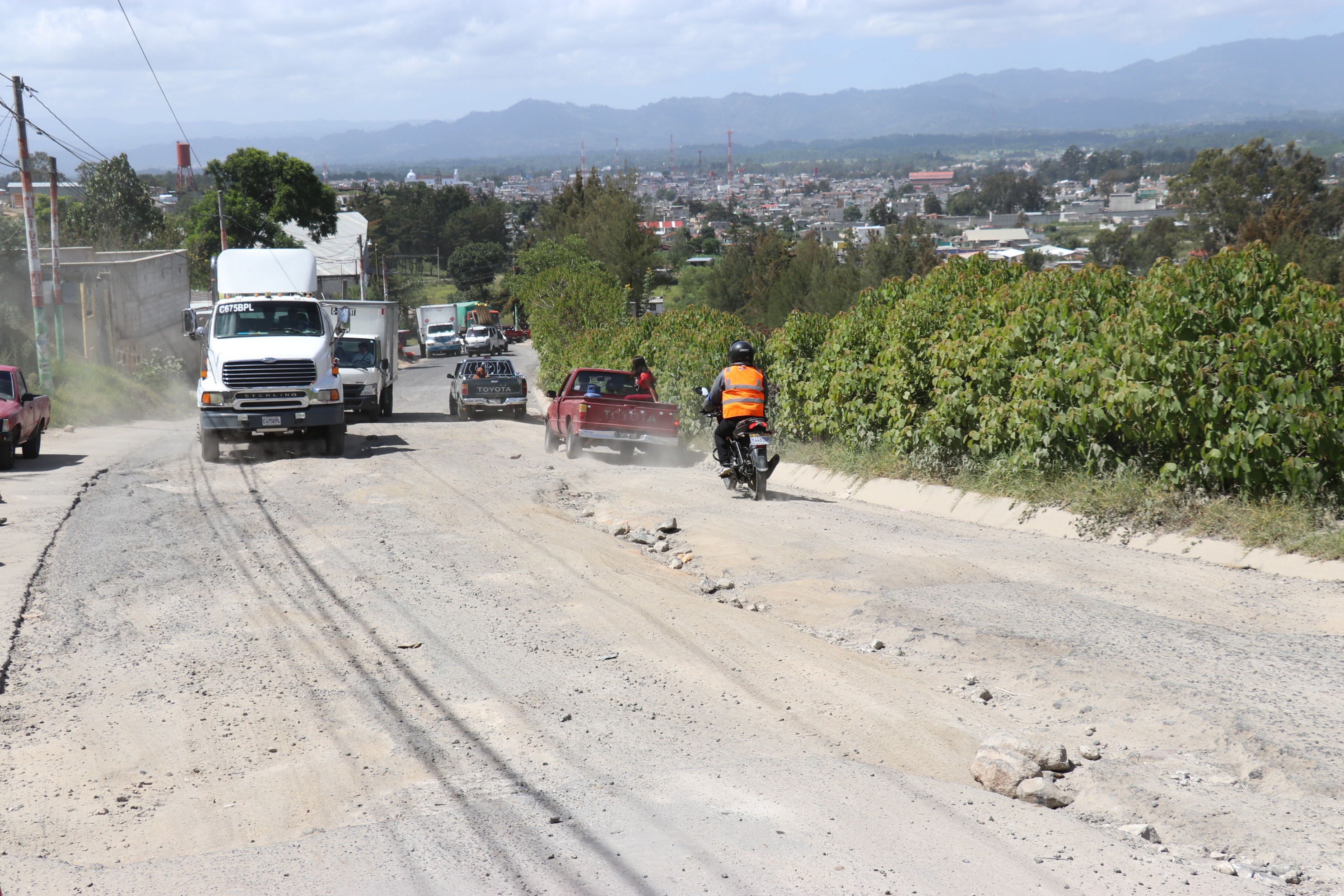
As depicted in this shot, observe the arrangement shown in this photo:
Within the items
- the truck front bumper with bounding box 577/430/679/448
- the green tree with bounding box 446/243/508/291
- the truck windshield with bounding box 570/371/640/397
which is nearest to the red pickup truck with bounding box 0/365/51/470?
the truck front bumper with bounding box 577/430/679/448

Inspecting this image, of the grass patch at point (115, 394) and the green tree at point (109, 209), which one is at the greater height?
the green tree at point (109, 209)

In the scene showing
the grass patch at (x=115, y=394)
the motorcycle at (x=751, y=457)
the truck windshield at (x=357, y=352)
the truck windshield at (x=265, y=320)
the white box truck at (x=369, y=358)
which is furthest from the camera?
the truck windshield at (x=357, y=352)

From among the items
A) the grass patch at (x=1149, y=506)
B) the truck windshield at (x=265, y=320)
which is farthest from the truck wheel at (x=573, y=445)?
the grass patch at (x=1149, y=506)

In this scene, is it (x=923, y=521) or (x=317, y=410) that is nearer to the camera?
(x=923, y=521)

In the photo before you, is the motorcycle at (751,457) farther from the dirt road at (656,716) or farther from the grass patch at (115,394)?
the grass patch at (115,394)

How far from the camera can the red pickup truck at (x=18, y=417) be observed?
16.4 metres

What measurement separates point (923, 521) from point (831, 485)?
2.98 m

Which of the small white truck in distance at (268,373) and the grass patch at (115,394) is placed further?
the grass patch at (115,394)

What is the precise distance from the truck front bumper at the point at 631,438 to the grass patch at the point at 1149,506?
17.6ft

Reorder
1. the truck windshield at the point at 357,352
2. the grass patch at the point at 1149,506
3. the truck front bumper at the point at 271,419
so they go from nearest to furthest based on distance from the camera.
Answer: the grass patch at the point at 1149,506 < the truck front bumper at the point at 271,419 < the truck windshield at the point at 357,352

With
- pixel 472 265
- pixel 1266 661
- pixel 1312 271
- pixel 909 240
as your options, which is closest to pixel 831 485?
pixel 1266 661

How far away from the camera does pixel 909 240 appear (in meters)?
65.6

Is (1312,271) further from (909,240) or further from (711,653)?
(711,653)

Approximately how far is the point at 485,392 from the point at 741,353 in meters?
16.3
